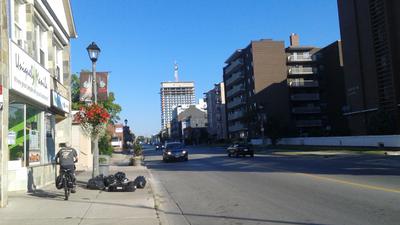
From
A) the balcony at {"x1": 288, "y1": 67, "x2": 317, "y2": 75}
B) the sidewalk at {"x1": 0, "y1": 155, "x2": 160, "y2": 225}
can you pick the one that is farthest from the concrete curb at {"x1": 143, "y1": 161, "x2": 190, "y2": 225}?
the balcony at {"x1": 288, "y1": 67, "x2": 317, "y2": 75}

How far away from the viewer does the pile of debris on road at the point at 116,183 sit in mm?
17812

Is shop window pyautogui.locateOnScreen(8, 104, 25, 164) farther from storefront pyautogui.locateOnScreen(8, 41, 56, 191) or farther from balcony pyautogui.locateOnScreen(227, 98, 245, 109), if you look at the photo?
balcony pyautogui.locateOnScreen(227, 98, 245, 109)

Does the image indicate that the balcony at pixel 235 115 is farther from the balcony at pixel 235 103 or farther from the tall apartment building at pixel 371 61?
the tall apartment building at pixel 371 61

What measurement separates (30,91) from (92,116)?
375cm

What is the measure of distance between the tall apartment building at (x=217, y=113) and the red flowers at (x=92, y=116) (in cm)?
13283

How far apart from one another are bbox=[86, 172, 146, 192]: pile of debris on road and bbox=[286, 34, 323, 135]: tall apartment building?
91.6 meters

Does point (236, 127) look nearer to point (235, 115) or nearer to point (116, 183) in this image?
point (235, 115)

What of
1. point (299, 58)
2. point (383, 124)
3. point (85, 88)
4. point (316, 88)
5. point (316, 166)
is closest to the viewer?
point (85, 88)

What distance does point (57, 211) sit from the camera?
12.6 meters

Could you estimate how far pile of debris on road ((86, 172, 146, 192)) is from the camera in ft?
58.4

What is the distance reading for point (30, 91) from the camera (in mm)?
16594

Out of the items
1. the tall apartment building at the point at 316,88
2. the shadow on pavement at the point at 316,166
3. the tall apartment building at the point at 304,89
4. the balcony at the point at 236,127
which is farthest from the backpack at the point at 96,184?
the balcony at the point at 236,127

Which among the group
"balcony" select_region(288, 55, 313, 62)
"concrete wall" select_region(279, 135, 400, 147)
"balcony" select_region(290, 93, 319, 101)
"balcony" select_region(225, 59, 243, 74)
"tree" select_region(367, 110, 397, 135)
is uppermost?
"balcony" select_region(225, 59, 243, 74)

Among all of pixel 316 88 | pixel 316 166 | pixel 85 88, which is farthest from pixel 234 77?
pixel 85 88
